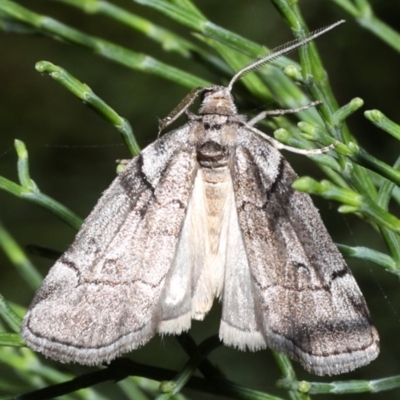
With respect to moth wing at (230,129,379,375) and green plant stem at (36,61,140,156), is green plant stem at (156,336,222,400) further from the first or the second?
green plant stem at (36,61,140,156)

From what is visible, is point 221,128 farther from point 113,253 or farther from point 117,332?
point 117,332

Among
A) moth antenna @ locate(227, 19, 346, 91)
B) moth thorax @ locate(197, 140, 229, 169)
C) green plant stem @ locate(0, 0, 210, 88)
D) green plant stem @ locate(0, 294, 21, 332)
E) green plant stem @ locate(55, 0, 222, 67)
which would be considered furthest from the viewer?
green plant stem @ locate(55, 0, 222, 67)

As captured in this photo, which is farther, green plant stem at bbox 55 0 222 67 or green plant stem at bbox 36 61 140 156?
green plant stem at bbox 55 0 222 67

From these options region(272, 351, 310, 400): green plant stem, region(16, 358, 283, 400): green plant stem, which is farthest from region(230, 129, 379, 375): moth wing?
region(16, 358, 283, 400): green plant stem

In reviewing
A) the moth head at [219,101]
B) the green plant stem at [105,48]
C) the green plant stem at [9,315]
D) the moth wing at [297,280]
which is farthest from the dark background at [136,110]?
the green plant stem at [9,315]

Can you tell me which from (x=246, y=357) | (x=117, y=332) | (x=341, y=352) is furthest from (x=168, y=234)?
(x=246, y=357)

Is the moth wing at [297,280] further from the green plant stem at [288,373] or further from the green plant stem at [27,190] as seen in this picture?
the green plant stem at [27,190]

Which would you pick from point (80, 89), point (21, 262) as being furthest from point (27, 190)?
point (21, 262)

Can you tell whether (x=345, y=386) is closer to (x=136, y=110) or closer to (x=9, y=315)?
(x=9, y=315)
